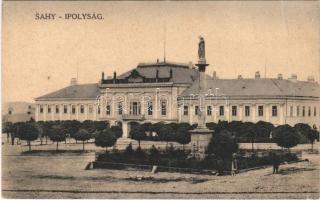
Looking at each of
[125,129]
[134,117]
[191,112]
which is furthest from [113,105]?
[191,112]

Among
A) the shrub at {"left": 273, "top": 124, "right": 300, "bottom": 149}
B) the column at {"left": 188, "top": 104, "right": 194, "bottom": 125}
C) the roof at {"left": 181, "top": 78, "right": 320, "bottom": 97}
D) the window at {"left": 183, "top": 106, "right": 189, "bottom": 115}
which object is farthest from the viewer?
the window at {"left": 183, "top": 106, "right": 189, "bottom": 115}

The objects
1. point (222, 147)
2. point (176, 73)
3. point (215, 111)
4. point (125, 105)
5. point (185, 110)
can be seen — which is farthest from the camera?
point (176, 73)

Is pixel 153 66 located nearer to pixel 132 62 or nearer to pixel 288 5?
pixel 132 62

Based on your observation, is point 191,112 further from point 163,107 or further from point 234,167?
point 234,167

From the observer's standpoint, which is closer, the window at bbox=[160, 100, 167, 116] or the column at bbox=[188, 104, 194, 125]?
the column at bbox=[188, 104, 194, 125]

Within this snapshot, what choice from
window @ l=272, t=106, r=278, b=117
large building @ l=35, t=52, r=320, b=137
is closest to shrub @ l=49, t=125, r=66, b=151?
large building @ l=35, t=52, r=320, b=137

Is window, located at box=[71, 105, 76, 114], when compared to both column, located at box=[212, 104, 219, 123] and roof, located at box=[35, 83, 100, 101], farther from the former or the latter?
column, located at box=[212, 104, 219, 123]

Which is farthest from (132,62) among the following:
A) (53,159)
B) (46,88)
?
(53,159)

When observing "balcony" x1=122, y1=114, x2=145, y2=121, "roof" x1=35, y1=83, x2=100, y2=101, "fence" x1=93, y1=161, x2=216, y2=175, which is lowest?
"fence" x1=93, y1=161, x2=216, y2=175
